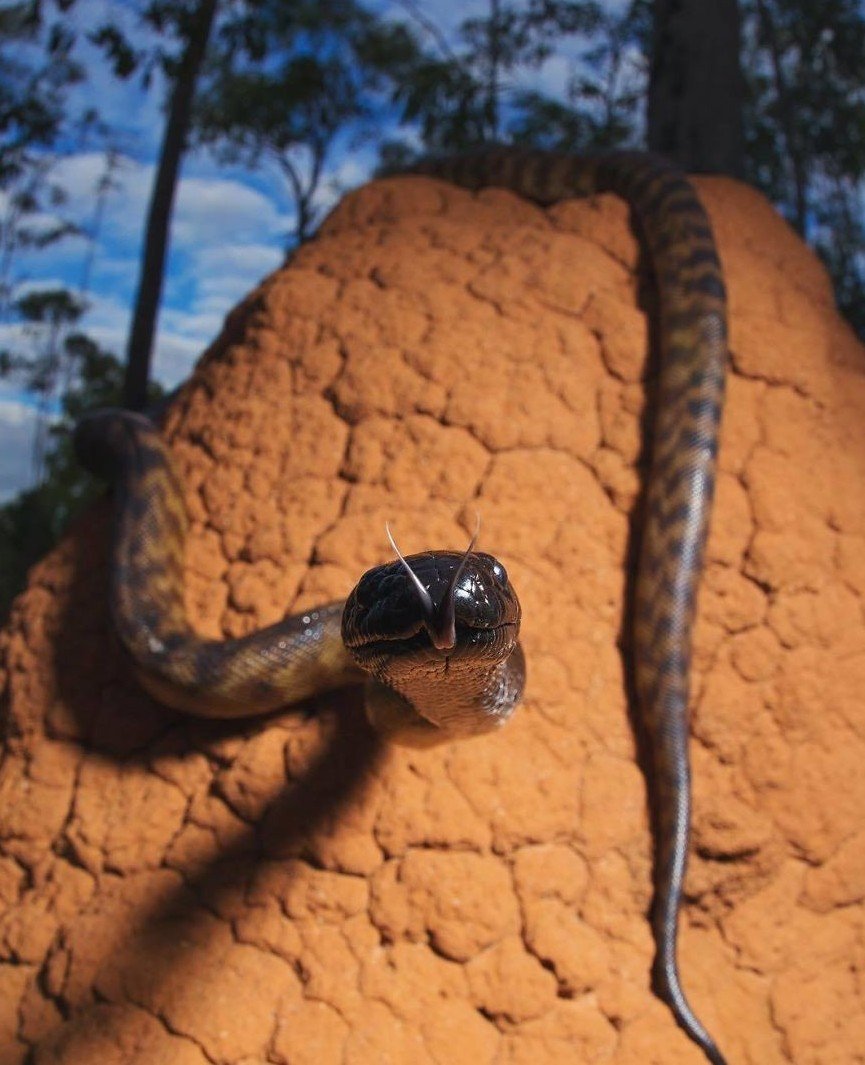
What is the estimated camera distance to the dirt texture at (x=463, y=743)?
9.56ft

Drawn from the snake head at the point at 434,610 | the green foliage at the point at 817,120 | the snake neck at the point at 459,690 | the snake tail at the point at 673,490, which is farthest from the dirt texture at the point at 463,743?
the green foliage at the point at 817,120

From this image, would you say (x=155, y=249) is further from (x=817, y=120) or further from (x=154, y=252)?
(x=817, y=120)

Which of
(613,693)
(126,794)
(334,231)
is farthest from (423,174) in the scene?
(126,794)

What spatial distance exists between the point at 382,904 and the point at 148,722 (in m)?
1.19

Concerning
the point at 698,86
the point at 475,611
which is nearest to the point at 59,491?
the point at 698,86

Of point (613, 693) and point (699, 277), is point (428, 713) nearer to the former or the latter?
point (613, 693)

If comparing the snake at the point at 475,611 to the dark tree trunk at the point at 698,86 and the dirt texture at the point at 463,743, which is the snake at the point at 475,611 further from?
the dark tree trunk at the point at 698,86

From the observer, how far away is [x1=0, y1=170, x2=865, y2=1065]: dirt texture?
2.91 metres

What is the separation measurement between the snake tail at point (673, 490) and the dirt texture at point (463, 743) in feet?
0.31

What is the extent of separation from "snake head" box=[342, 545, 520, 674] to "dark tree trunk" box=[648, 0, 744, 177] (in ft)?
19.0

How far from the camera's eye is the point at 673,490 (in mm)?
3686

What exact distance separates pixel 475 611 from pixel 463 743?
4.75 feet

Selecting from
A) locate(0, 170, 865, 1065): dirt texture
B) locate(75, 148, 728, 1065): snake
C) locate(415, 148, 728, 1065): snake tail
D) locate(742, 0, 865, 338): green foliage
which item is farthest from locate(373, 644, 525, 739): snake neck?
locate(742, 0, 865, 338): green foliage

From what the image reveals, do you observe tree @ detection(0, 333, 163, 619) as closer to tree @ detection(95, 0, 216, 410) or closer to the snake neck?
tree @ detection(95, 0, 216, 410)
